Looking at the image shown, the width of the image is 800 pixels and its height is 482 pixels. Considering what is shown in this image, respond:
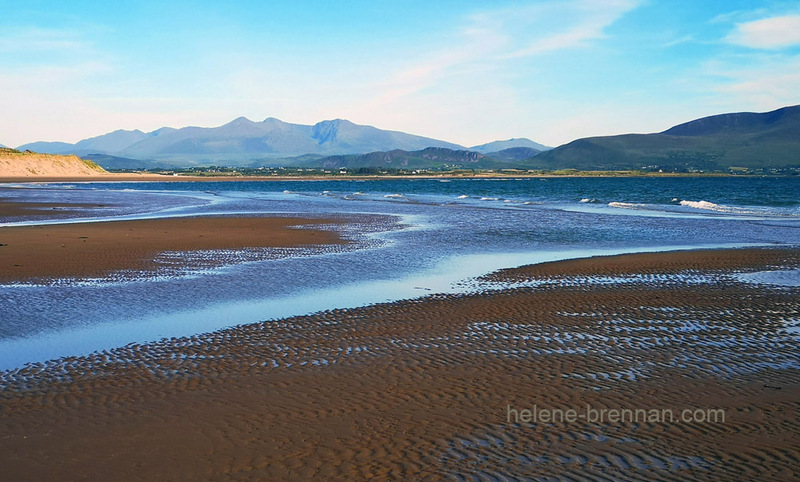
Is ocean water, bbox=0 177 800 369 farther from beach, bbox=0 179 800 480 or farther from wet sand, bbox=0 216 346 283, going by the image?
wet sand, bbox=0 216 346 283

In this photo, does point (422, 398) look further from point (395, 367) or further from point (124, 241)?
point (124, 241)

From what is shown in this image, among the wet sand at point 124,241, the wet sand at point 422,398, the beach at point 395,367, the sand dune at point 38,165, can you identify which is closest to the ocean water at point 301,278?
the beach at point 395,367

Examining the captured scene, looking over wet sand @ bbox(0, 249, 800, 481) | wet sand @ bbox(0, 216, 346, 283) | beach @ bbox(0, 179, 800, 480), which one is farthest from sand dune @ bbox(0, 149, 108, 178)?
wet sand @ bbox(0, 249, 800, 481)

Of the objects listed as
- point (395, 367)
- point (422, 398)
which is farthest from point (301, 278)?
point (422, 398)

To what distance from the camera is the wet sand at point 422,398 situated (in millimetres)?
7246

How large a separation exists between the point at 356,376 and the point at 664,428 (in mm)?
4900

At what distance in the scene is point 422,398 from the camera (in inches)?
369

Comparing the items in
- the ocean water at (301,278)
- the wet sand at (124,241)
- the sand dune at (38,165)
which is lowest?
the ocean water at (301,278)

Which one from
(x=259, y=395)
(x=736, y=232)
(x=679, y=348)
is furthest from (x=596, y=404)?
(x=736, y=232)

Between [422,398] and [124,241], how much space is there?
22964 millimetres

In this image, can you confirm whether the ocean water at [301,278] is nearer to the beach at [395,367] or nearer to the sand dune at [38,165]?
the beach at [395,367]

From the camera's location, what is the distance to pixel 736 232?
34812mm

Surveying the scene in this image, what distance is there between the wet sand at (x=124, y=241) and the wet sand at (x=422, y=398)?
10.7 m

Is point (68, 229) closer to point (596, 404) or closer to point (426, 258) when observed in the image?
point (426, 258)
